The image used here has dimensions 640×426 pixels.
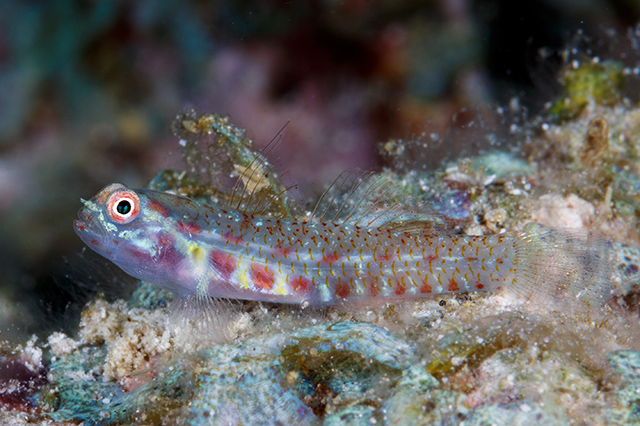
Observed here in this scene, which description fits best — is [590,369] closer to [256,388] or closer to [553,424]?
[553,424]

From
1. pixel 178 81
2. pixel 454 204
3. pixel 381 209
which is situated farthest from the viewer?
pixel 178 81

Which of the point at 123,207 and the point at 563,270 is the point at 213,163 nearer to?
the point at 123,207

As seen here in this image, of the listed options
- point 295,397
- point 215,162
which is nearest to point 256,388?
point 295,397

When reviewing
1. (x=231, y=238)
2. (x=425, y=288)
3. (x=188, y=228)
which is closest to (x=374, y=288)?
(x=425, y=288)

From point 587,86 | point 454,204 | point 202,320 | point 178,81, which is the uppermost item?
point 178,81

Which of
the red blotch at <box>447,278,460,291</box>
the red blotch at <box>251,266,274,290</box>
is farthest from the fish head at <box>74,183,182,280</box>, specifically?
the red blotch at <box>447,278,460,291</box>

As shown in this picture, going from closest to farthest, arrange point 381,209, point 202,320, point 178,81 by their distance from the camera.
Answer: point 202,320 < point 381,209 < point 178,81

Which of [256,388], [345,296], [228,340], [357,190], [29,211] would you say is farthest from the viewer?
[29,211]
